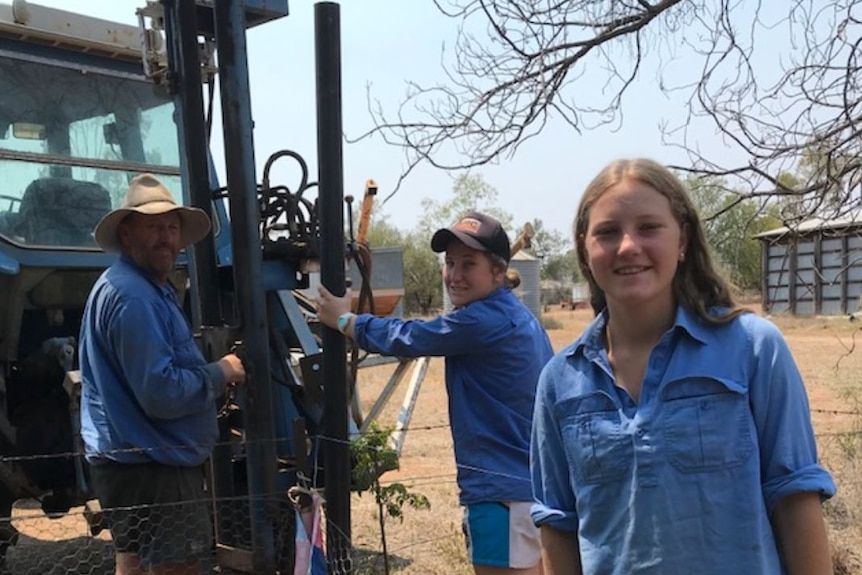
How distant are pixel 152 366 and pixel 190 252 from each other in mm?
899

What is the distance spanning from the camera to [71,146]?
188 inches

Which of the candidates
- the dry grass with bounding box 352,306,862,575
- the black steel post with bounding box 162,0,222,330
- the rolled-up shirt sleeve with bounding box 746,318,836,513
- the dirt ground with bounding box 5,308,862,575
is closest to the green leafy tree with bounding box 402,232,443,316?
the dry grass with bounding box 352,306,862,575

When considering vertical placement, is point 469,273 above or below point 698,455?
above

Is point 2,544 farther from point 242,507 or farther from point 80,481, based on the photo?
point 242,507

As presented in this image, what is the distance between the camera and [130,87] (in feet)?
16.7

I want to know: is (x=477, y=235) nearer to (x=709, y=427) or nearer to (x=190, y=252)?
(x=190, y=252)

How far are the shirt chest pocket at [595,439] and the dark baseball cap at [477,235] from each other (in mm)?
1237

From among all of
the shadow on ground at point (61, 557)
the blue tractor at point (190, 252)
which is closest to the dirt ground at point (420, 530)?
the shadow on ground at point (61, 557)

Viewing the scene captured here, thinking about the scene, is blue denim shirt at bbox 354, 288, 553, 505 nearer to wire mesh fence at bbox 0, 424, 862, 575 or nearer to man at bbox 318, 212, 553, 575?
→ man at bbox 318, 212, 553, 575

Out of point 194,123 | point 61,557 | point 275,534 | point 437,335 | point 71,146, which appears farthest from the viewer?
point 61,557

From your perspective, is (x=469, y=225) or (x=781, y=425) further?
(x=469, y=225)

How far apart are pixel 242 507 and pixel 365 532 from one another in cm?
255

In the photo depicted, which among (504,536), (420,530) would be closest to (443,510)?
(420,530)

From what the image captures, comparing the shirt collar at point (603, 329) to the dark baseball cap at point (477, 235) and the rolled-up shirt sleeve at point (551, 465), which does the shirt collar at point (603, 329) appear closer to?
the rolled-up shirt sleeve at point (551, 465)
